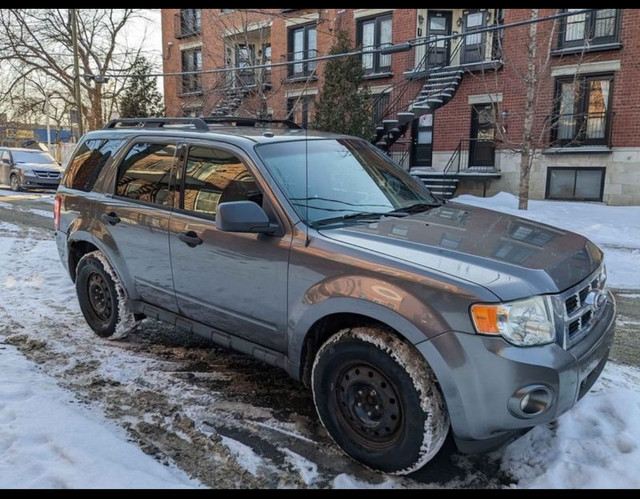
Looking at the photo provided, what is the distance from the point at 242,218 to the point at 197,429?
134 cm

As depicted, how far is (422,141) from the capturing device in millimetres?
18172

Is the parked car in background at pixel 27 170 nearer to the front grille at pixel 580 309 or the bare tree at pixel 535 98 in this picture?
the bare tree at pixel 535 98

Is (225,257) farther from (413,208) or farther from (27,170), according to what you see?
(27,170)

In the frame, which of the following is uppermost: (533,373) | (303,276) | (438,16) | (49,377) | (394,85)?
(438,16)

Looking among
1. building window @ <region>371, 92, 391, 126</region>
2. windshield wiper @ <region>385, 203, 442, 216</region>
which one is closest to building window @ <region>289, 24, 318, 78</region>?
building window @ <region>371, 92, 391, 126</region>

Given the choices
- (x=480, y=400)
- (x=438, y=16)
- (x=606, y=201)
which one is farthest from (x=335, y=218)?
(x=438, y=16)

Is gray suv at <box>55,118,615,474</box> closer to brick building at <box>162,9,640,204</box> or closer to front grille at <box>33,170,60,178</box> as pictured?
brick building at <box>162,9,640,204</box>

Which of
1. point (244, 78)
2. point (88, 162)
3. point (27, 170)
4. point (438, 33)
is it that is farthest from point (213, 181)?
point (27, 170)

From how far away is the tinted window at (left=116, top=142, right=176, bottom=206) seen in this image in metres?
4.13

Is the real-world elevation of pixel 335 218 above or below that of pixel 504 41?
below

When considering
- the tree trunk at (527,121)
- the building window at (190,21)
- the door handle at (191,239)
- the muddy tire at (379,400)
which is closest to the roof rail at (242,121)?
the door handle at (191,239)

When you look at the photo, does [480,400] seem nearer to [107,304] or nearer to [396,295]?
[396,295]

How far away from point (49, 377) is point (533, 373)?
11.1 ft

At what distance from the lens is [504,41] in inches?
616
